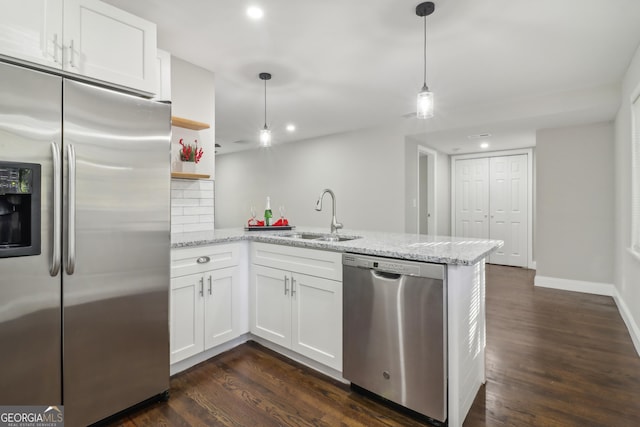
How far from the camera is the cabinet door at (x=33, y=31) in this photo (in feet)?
4.68

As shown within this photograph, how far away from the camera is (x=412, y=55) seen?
2.75 metres

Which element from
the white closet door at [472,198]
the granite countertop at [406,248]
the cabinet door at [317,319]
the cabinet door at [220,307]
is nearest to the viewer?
the granite countertop at [406,248]

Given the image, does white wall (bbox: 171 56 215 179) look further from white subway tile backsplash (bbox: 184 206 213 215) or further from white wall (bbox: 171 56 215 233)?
white subway tile backsplash (bbox: 184 206 213 215)

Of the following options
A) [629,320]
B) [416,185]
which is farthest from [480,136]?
[629,320]

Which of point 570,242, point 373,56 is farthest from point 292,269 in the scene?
point 570,242

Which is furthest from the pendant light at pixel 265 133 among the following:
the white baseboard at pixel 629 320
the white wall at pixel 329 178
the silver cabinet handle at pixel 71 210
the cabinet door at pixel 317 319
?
the white baseboard at pixel 629 320

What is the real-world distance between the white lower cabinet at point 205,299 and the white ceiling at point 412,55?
5.44 feet

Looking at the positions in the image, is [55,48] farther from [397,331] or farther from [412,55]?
[412,55]

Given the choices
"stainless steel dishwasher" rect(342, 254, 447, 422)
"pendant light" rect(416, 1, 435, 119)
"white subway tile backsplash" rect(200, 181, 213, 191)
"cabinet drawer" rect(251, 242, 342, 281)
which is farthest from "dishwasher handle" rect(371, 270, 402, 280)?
"white subway tile backsplash" rect(200, 181, 213, 191)

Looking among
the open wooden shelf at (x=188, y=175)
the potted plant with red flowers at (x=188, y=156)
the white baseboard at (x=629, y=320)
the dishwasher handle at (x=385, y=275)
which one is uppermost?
the potted plant with red flowers at (x=188, y=156)

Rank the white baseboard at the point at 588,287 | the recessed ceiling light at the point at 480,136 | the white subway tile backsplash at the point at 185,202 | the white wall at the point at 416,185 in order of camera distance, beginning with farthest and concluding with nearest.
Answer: the white wall at the point at 416,185, the recessed ceiling light at the point at 480,136, the white baseboard at the point at 588,287, the white subway tile backsplash at the point at 185,202

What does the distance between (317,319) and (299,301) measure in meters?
0.19

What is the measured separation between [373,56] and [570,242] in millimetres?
3781

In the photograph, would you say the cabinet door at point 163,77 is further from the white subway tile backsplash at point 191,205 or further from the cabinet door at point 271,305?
the cabinet door at point 271,305
